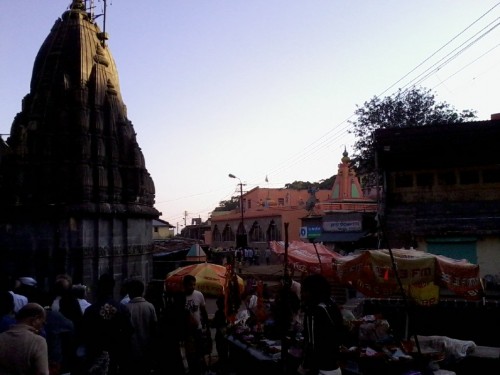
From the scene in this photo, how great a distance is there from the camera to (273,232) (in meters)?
46.7

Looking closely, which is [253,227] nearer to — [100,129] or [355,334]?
[100,129]

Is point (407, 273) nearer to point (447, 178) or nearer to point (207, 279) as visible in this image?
point (207, 279)

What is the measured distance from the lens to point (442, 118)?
33.0 metres

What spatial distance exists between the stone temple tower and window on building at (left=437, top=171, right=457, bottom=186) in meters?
15.3

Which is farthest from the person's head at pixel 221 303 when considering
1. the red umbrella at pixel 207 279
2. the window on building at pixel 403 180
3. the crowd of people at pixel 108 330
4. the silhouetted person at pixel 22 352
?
the window on building at pixel 403 180

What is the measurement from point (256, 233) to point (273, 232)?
3.13m

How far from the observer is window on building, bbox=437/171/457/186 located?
23.6 meters

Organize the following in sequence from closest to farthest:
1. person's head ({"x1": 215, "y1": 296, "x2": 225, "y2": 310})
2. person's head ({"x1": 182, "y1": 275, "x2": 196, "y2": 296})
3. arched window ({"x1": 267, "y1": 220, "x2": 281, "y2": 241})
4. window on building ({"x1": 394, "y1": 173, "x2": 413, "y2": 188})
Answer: person's head ({"x1": 182, "y1": 275, "x2": 196, "y2": 296})
person's head ({"x1": 215, "y1": 296, "x2": 225, "y2": 310})
window on building ({"x1": 394, "y1": 173, "x2": 413, "y2": 188})
arched window ({"x1": 267, "y1": 220, "x2": 281, "y2": 241})

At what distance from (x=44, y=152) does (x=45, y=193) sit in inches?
46.7

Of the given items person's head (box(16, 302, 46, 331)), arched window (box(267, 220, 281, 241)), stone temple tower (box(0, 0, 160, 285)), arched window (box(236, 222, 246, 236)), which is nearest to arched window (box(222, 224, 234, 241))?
arched window (box(236, 222, 246, 236))

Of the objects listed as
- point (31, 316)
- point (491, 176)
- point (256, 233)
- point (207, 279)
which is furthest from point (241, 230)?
point (31, 316)

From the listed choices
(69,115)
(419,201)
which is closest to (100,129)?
(69,115)

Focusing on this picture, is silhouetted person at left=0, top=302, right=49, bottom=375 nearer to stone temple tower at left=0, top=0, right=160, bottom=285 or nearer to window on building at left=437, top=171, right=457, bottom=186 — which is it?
stone temple tower at left=0, top=0, right=160, bottom=285

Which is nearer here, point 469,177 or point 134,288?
point 134,288
